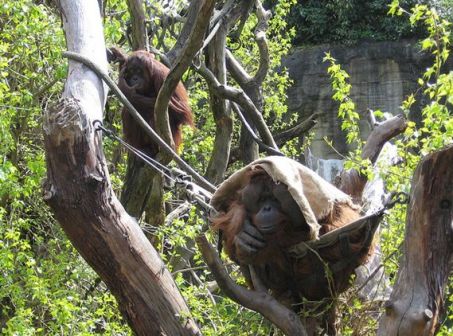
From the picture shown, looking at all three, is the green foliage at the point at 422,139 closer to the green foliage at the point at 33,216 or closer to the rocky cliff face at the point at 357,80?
the green foliage at the point at 33,216

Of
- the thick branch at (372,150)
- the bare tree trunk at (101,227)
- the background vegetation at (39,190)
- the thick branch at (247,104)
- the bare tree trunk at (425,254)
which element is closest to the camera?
the bare tree trunk at (425,254)

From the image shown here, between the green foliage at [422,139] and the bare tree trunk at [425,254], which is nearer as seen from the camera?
the bare tree trunk at [425,254]

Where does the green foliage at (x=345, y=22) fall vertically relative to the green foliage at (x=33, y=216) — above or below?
above

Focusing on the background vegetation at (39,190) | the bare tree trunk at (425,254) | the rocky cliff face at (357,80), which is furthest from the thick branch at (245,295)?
the rocky cliff face at (357,80)

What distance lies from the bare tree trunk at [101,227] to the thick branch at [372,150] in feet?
7.42

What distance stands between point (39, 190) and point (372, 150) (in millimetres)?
3334

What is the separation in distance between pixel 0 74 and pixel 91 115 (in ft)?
8.55

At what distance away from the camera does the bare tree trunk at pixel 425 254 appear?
112 inches

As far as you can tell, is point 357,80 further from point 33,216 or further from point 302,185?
point 302,185

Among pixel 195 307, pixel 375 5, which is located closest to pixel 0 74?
pixel 195 307

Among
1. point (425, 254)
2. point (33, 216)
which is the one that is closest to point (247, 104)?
point (425, 254)

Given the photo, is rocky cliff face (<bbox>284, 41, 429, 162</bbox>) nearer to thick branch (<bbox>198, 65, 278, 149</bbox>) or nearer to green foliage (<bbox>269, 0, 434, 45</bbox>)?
green foliage (<bbox>269, 0, 434, 45</bbox>)

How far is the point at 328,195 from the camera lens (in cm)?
378

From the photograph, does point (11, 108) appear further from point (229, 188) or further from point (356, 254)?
point (356, 254)
